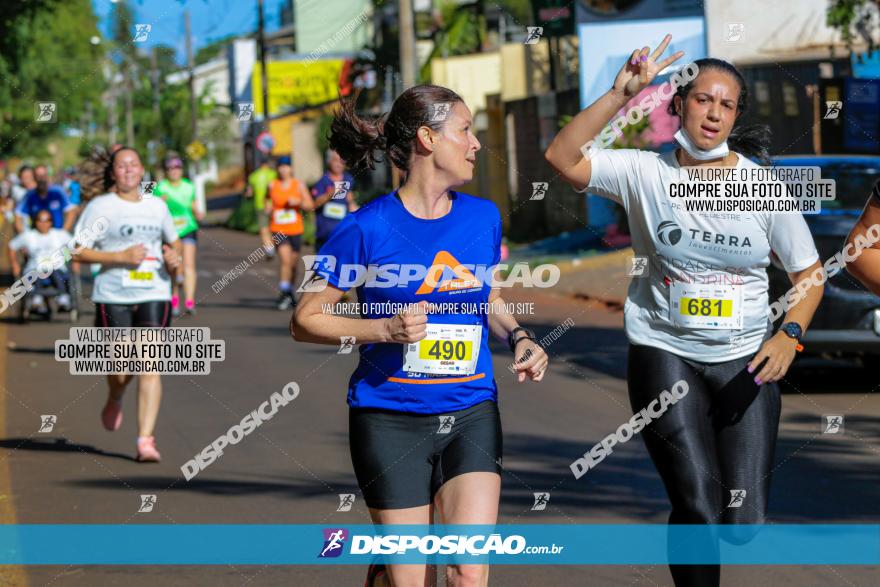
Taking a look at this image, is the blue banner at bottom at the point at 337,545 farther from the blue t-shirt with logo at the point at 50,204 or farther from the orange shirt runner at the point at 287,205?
the blue t-shirt with logo at the point at 50,204

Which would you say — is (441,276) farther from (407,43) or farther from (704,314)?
(407,43)

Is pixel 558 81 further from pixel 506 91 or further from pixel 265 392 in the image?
pixel 265 392

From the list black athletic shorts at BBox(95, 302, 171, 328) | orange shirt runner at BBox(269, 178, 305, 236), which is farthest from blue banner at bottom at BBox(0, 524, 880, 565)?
orange shirt runner at BBox(269, 178, 305, 236)

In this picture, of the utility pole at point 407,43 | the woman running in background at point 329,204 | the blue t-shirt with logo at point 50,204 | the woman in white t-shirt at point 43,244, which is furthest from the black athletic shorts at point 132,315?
the utility pole at point 407,43

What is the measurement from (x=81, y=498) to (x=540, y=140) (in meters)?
25.3

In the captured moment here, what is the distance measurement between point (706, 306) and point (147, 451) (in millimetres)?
5163

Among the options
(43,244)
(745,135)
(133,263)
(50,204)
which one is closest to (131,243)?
(133,263)

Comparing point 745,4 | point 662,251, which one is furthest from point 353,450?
point 745,4

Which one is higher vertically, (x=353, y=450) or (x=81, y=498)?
(x=353, y=450)

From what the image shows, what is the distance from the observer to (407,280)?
4348 millimetres

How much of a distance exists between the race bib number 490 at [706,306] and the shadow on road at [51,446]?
17.8 ft

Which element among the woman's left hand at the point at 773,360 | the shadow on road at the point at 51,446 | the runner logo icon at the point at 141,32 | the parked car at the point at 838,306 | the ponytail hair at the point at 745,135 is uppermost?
the runner logo icon at the point at 141,32

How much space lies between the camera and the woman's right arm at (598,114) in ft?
14.7

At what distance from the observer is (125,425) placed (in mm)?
10836
